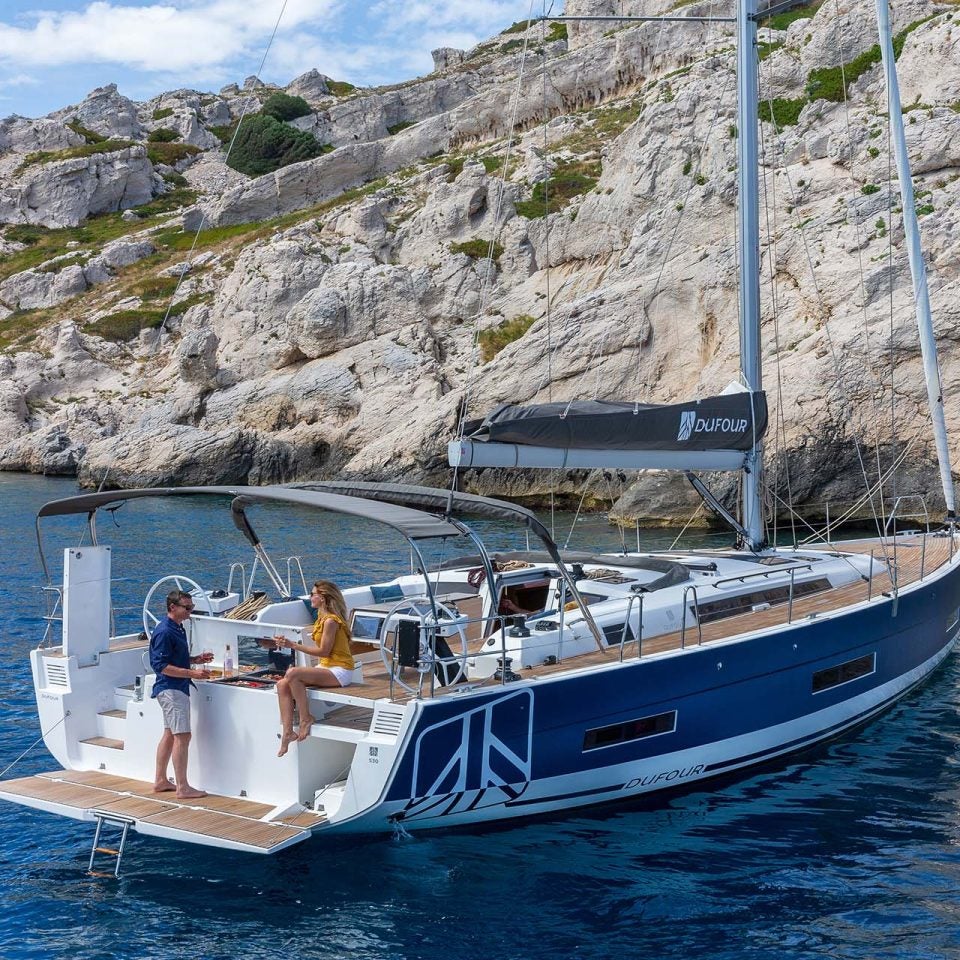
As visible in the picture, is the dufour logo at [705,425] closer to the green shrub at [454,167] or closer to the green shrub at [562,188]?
the green shrub at [562,188]

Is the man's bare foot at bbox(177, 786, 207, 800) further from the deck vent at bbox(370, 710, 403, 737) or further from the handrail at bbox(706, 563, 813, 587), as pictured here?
the handrail at bbox(706, 563, 813, 587)

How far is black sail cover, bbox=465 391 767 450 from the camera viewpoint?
12.2 meters

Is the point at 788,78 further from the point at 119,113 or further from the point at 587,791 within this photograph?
the point at 119,113

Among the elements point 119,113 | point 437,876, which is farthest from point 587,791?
point 119,113

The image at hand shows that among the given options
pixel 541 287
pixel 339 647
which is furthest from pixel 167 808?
pixel 541 287

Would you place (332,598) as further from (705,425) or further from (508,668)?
(705,425)

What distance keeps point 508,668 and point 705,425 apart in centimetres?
517

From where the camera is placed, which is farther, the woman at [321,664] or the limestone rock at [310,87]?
the limestone rock at [310,87]

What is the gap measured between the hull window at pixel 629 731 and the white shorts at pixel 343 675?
2.34 m

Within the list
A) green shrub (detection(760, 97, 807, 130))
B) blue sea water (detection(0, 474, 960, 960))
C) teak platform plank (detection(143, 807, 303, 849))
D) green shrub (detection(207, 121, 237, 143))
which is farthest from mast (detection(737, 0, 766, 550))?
green shrub (detection(207, 121, 237, 143))

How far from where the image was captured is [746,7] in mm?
14422

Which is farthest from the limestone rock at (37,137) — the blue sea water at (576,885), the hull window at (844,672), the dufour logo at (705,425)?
the hull window at (844,672)

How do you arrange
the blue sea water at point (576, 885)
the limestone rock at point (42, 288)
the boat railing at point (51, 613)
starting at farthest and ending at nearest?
the limestone rock at point (42, 288) → the boat railing at point (51, 613) → the blue sea water at point (576, 885)

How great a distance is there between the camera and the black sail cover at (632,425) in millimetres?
12180
